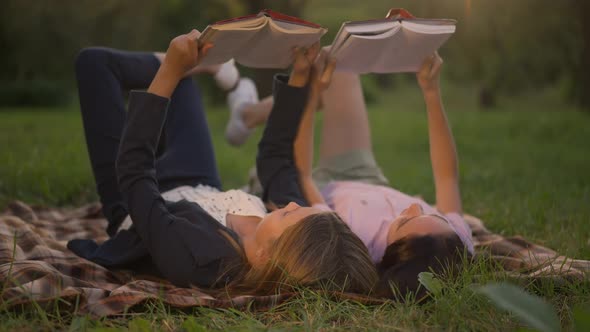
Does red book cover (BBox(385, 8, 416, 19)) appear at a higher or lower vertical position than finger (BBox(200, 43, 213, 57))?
higher

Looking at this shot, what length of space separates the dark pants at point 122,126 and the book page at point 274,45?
0.46 metres

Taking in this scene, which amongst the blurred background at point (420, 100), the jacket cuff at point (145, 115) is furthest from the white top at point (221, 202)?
the blurred background at point (420, 100)

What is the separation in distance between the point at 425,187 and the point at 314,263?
8.39 feet

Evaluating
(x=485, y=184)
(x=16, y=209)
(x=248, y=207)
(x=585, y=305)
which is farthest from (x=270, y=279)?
(x=485, y=184)

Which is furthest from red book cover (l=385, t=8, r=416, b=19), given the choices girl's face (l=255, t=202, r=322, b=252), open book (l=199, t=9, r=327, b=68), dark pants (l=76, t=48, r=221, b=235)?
dark pants (l=76, t=48, r=221, b=235)

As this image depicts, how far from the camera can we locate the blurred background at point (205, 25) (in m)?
9.75

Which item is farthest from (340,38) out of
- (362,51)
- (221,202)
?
(221,202)

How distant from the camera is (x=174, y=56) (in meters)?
1.93

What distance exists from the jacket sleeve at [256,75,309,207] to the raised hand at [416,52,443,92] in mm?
475

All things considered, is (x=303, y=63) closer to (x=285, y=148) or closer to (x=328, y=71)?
(x=328, y=71)

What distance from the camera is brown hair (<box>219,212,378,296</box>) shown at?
175 centimetres

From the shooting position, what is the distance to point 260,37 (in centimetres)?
202

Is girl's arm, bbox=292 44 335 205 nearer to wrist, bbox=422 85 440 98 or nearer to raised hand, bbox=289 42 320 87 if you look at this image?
raised hand, bbox=289 42 320 87

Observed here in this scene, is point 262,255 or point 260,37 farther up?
point 260,37
